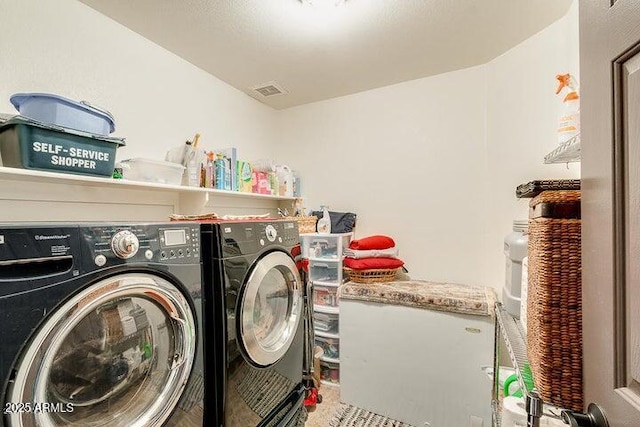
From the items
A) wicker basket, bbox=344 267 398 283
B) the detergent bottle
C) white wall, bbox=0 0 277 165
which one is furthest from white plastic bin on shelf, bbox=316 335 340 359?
the detergent bottle

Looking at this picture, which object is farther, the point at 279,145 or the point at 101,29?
the point at 279,145

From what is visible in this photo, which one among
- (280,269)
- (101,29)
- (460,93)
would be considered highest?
(101,29)

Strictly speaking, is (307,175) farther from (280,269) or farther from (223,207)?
(280,269)

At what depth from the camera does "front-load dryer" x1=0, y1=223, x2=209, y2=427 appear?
0.63m

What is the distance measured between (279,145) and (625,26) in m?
2.68

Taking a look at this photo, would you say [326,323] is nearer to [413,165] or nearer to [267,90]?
[413,165]

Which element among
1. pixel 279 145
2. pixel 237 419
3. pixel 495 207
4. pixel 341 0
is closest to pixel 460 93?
pixel 495 207

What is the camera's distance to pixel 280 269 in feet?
4.79

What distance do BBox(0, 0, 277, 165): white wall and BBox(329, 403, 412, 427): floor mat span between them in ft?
6.91

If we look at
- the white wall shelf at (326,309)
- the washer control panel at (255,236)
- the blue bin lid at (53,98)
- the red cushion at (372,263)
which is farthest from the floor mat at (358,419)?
the blue bin lid at (53,98)

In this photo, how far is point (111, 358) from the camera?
86cm

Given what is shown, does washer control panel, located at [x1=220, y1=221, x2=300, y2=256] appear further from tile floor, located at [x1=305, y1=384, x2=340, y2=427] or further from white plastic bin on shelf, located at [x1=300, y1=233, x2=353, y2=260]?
tile floor, located at [x1=305, y1=384, x2=340, y2=427]

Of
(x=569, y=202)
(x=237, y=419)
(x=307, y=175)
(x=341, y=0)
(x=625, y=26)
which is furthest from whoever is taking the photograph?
(x=307, y=175)

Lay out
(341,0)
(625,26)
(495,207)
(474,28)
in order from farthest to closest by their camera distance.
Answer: (495,207), (474,28), (341,0), (625,26)
